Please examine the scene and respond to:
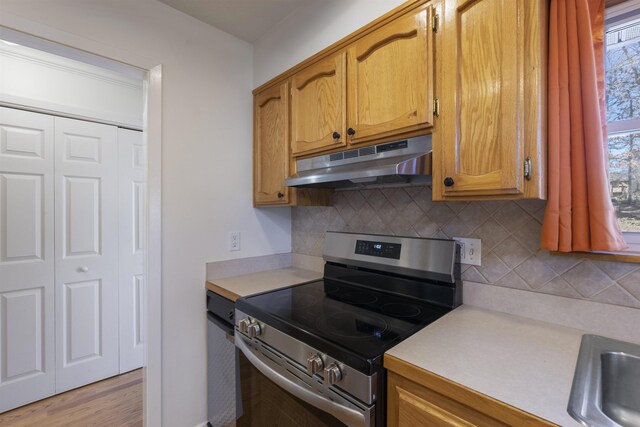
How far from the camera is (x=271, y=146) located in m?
1.79

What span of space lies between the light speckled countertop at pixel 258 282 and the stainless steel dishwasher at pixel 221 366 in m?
0.06

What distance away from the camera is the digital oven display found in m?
1.41

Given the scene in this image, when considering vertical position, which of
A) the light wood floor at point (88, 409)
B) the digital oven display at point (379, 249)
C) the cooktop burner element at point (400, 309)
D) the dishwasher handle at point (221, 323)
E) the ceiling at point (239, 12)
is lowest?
the light wood floor at point (88, 409)

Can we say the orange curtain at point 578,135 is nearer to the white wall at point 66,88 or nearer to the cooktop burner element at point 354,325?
the cooktop burner element at point 354,325

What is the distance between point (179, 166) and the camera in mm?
1661

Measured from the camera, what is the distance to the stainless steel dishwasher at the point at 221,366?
1474mm

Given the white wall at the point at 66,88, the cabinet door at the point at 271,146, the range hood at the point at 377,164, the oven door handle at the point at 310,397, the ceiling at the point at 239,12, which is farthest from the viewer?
the white wall at the point at 66,88

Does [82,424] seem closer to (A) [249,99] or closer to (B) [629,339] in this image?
(A) [249,99]

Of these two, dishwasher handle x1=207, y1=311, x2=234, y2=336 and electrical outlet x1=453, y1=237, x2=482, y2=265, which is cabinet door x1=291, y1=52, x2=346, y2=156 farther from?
dishwasher handle x1=207, y1=311, x2=234, y2=336

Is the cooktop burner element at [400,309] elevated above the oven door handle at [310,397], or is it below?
above

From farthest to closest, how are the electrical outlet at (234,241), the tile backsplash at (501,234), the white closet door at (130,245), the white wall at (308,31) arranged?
1. the white closet door at (130,245)
2. the electrical outlet at (234,241)
3. the white wall at (308,31)
4. the tile backsplash at (501,234)

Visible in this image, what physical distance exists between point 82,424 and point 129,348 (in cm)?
63

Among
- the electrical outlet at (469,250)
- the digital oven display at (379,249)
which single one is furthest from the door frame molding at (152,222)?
the electrical outlet at (469,250)

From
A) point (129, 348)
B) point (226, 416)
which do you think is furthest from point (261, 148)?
point (129, 348)
